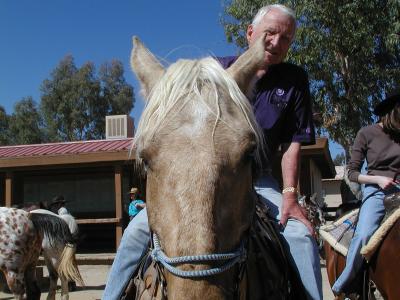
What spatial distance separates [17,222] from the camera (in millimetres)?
9211

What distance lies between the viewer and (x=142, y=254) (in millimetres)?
2754

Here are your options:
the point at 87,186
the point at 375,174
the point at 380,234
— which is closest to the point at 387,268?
the point at 380,234

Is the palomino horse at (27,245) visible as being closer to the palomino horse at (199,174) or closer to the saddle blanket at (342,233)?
the saddle blanket at (342,233)

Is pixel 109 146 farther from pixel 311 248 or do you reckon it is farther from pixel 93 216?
pixel 311 248

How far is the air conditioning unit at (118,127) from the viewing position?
2095 centimetres

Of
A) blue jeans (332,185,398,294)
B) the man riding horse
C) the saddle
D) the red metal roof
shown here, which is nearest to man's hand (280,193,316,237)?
the man riding horse

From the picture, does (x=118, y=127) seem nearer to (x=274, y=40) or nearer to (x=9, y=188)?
(x=9, y=188)

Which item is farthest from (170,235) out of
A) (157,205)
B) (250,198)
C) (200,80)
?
(200,80)

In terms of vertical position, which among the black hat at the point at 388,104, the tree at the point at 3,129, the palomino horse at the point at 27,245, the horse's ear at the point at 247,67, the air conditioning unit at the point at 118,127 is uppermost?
the tree at the point at 3,129

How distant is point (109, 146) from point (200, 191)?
16062mm

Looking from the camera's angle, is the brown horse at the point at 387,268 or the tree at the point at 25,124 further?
the tree at the point at 25,124

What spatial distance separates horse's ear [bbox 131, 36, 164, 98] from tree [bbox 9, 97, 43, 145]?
152 feet

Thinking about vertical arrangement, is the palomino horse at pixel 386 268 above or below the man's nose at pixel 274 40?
below

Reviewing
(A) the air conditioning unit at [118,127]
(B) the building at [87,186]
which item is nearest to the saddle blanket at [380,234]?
(B) the building at [87,186]
